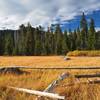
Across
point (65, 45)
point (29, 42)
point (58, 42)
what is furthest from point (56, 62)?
point (29, 42)

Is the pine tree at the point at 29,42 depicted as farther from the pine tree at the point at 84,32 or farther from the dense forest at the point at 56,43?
the pine tree at the point at 84,32

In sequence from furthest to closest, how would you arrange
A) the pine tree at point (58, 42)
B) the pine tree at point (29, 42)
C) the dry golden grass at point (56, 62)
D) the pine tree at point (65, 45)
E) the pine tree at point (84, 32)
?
the pine tree at point (29, 42)
the pine tree at point (58, 42)
the pine tree at point (84, 32)
the pine tree at point (65, 45)
the dry golden grass at point (56, 62)

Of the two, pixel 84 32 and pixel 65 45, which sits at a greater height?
pixel 84 32

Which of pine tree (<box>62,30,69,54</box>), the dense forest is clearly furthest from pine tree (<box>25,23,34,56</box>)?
pine tree (<box>62,30,69,54</box>)

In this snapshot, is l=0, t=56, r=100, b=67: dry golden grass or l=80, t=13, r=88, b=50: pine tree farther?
l=80, t=13, r=88, b=50: pine tree

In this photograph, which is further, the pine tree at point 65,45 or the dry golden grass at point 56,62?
the pine tree at point 65,45

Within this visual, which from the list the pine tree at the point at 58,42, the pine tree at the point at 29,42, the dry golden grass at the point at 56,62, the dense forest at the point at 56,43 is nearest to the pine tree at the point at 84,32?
the dense forest at the point at 56,43

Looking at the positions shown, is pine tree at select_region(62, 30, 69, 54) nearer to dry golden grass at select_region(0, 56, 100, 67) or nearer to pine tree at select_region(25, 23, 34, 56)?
pine tree at select_region(25, 23, 34, 56)

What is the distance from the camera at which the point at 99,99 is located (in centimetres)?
804

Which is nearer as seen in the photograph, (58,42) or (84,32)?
(84,32)

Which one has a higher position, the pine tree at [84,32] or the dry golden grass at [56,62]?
the pine tree at [84,32]

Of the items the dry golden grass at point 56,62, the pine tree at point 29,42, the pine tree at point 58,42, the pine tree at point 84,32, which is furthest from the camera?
the pine tree at point 29,42

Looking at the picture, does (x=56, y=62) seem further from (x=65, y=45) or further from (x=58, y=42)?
(x=58, y=42)

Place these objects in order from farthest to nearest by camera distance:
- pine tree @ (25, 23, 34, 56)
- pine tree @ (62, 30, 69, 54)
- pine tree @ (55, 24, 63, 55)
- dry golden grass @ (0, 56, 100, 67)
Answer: pine tree @ (25, 23, 34, 56), pine tree @ (55, 24, 63, 55), pine tree @ (62, 30, 69, 54), dry golden grass @ (0, 56, 100, 67)
